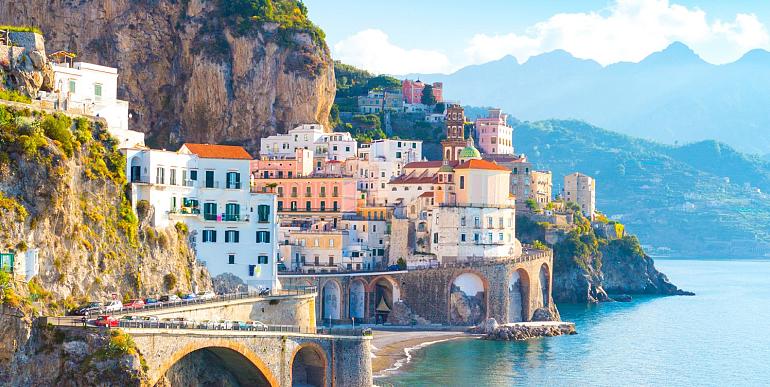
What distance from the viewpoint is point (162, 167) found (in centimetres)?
7131

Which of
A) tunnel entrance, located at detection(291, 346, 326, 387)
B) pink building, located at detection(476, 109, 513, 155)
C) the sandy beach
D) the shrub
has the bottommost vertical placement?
the sandy beach

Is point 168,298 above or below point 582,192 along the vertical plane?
below

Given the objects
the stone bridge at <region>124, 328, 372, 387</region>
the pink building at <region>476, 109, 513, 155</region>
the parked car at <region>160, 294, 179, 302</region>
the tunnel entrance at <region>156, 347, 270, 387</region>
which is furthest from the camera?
the pink building at <region>476, 109, 513, 155</region>

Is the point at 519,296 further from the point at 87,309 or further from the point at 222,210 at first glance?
the point at 87,309

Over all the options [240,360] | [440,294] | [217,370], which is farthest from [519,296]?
[240,360]

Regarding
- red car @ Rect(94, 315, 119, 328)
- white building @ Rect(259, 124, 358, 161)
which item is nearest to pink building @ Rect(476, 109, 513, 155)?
white building @ Rect(259, 124, 358, 161)

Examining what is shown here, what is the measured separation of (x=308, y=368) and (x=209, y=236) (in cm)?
1118

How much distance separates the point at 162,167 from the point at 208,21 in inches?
2502

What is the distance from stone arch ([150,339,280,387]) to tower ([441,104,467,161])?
6884 centimetres

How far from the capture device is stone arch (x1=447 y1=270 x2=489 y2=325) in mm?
106688

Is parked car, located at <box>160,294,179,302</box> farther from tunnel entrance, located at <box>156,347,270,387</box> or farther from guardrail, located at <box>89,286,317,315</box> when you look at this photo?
tunnel entrance, located at <box>156,347,270,387</box>

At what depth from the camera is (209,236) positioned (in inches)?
2948

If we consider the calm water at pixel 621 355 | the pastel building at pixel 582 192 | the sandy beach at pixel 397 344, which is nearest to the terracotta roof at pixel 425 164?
the calm water at pixel 621 355

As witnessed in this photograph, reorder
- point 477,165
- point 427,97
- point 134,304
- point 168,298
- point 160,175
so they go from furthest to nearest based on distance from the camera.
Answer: point 427,97 < point 477,165 < point 160,175 < point 168,298 < point 134,304
